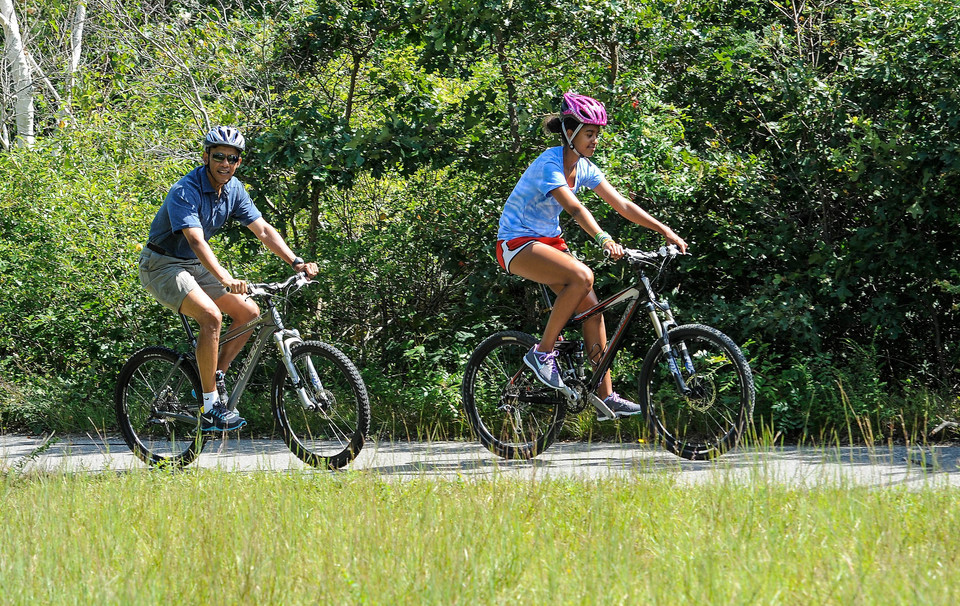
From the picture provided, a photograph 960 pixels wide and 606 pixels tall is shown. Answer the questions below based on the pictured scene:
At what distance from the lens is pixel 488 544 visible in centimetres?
416

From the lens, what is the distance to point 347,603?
3613mm

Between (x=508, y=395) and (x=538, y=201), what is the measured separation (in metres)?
1.24

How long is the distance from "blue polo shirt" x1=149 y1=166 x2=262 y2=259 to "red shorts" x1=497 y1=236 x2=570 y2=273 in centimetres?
152

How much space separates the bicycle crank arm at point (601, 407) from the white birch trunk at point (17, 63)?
14.6 m

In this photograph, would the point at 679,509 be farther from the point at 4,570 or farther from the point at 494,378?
the point at 4,570

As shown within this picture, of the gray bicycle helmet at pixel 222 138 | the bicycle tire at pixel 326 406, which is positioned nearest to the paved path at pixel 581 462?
the bicycle tire at pixel 326 406

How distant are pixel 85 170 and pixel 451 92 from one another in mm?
5373

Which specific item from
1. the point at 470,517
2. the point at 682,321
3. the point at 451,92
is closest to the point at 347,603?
the point at 470,517

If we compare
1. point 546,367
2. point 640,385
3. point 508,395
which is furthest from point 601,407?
point 508,395

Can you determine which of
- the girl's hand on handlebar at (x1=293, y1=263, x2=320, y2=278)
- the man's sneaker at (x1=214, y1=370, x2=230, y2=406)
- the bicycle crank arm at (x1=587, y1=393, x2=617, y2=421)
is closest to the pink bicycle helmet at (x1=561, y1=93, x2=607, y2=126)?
the bicycle crank arm at (x1=587, y1=393, x2=617, y2=421)

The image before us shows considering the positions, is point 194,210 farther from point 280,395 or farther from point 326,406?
point 326,406

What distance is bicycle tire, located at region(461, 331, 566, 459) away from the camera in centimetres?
654

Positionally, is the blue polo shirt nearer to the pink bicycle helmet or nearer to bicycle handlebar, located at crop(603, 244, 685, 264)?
the pink bicycle helmet

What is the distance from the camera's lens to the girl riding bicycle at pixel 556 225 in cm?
611
